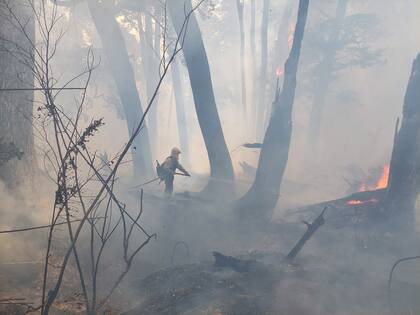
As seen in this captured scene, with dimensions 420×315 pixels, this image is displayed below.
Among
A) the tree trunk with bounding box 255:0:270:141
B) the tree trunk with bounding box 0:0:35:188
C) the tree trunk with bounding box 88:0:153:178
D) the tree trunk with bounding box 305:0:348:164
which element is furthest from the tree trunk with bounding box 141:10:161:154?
the tree trunk with bounding box 0:0:35:188

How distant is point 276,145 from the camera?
11.7 m

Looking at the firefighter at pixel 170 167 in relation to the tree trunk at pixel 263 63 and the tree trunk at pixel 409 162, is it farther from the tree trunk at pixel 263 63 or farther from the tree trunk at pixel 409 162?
the tree trunk at pixel 263 63

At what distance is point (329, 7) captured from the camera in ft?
104

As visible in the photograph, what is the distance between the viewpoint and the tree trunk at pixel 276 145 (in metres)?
11.6

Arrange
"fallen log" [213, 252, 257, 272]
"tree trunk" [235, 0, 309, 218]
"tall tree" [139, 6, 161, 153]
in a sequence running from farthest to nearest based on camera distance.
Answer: "tall tree" [139, 6, 161, 153] < "tree trunk" [235, 0, 309, 218] < "fallen log" [213, 252, 257, 272]

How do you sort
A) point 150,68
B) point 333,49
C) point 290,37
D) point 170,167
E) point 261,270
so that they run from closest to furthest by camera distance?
point 261,270 → point 170,167 → point 333,49 → point 150,68 → point 290,37

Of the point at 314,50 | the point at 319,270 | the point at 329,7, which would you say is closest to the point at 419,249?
the point at 319,270

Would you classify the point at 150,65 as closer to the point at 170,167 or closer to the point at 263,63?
the point at 263,63

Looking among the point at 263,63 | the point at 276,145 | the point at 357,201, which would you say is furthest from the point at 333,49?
the point at 357,201

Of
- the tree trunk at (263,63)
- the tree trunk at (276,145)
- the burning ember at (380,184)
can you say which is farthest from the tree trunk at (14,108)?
the tree trunk at (263,63)

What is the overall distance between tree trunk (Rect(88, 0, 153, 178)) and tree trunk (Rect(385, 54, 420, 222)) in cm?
950

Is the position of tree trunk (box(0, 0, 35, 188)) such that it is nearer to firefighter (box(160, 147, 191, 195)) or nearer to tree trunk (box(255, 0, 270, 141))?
firefighter (box(160, 147, 191, 195))

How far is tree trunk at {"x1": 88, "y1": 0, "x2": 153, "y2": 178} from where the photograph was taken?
15188 millimetres

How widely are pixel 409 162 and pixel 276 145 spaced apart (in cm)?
380
